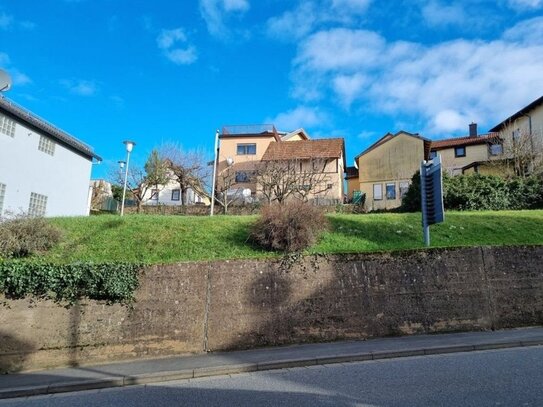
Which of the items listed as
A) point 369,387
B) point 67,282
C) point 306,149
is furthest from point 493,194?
point 306,149

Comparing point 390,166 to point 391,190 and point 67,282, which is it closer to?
point 391,190

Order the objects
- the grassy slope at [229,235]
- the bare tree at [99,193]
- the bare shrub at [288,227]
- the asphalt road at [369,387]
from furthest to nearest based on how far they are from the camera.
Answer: the bare tree at [99,193]
the grassy slope at [229,235]
the bare shrub at [288,227]
the asphalt road at [369,387]

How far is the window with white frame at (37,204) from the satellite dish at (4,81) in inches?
680

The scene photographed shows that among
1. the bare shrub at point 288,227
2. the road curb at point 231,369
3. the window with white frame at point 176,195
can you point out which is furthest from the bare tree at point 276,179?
the window with white frame at point 176,195

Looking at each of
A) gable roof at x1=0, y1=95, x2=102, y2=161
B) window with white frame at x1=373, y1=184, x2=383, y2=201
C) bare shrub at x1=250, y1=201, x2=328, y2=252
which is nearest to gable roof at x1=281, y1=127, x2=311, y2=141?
window with white frame at x1=373, y1=184, x2=383, y2=201

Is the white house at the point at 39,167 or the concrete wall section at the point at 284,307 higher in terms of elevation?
the white house at the point at 39,167

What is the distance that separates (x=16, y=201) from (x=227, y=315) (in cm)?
1703

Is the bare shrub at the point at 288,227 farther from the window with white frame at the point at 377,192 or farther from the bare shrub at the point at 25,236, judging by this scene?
the window with white frame at the point at 377,192

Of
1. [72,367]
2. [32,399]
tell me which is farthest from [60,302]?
[32,399]

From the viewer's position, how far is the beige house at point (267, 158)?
37688 millimetres

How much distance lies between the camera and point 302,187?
30188mm

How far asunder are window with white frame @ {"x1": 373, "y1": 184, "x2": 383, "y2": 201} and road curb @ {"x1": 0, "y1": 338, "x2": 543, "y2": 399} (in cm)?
3482

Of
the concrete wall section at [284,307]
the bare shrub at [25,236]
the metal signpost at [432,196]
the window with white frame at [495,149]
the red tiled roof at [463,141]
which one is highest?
the red tiled roof at [463,141]

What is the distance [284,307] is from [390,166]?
118ft
